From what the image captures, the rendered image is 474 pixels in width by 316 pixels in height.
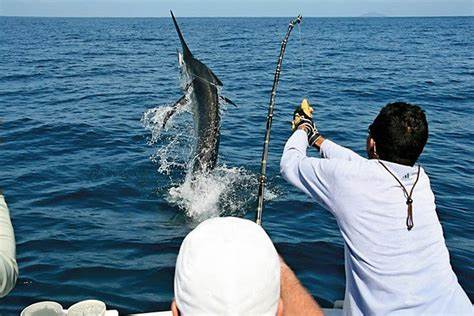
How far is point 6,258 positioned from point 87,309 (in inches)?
56.9

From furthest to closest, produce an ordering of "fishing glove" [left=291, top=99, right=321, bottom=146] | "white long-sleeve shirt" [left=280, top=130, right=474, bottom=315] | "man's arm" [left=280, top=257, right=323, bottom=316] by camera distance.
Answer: "fishing glove" [left=291, top=99, right=321, bottom=146] < "man's arm" [left=280, top=257, right=323, bottom=316] < "white long-sleeve shirt" [left=280, top=130, right=474, bottom=315]

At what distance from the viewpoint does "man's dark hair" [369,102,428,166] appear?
289cm

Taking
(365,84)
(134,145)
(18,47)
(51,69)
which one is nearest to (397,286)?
(134,145)

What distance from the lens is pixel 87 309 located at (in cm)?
369

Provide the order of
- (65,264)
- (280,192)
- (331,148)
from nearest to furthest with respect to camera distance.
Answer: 1. (331,148)
2. (65,264)
3. (280,192)

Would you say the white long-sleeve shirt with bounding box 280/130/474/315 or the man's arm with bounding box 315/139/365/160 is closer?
the white long-sleeve shirt with bounding box 280/130/474/315

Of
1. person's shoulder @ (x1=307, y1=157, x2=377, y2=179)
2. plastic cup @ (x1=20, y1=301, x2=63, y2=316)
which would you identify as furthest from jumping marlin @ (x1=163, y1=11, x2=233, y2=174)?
person's shoulder @ (x1=307, y1=157, x2=377, y2=179)

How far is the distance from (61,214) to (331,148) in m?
5.00

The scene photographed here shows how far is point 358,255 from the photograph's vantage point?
2850 mm

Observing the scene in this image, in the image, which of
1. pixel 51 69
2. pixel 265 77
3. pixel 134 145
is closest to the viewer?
pixel 134 145

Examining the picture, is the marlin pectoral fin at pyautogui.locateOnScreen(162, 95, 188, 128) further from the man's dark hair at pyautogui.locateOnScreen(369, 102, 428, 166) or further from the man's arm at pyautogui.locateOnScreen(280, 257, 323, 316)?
the man's dark hair at pyautogui.locateOnScreen(369, 102, 428, 166)

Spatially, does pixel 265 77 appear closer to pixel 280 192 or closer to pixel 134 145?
pixel 134 145

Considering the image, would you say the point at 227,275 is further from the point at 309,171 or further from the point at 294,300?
the point at 294,300

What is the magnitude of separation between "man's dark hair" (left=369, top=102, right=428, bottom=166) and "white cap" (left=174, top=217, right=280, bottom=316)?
144cm
